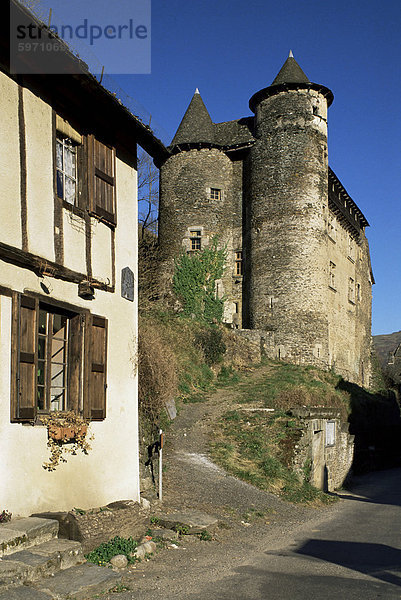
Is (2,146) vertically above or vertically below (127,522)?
above

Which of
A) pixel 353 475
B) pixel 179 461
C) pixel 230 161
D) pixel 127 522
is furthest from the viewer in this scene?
pixel 230 161

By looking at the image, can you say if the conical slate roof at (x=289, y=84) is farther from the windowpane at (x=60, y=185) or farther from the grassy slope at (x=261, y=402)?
the windowpane at (x=60, y=185)

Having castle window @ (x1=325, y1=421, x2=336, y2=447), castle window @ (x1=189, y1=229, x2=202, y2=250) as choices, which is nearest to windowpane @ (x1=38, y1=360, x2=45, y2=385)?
castle window @ (x1=325, y1=421, x2=336, y2=447)

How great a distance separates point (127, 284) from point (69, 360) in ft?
5.93

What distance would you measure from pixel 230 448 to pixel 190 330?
34.7 ft

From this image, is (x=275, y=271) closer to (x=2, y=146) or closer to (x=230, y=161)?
(x=230, y=161)

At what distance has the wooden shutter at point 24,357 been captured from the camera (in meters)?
6.66

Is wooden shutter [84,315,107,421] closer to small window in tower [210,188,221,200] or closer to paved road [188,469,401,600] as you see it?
paved road [188,469,401,600]

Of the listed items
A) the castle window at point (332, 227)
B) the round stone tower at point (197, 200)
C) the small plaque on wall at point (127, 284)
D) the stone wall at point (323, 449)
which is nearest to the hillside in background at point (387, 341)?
the castle window at point (332, 227)

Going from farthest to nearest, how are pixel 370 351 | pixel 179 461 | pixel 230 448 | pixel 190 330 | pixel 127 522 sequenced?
pixel 370 351 < pixel 190 330 < pixel 230 448 < pixel 179 461 < pixel 127 522

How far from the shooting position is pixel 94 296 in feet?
27.9

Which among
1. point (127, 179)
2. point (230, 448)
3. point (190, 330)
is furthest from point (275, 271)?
point (127, 179)

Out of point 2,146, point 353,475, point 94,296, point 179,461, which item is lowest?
point 353,475

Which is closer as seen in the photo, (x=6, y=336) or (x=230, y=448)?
(x=6, y=336)
